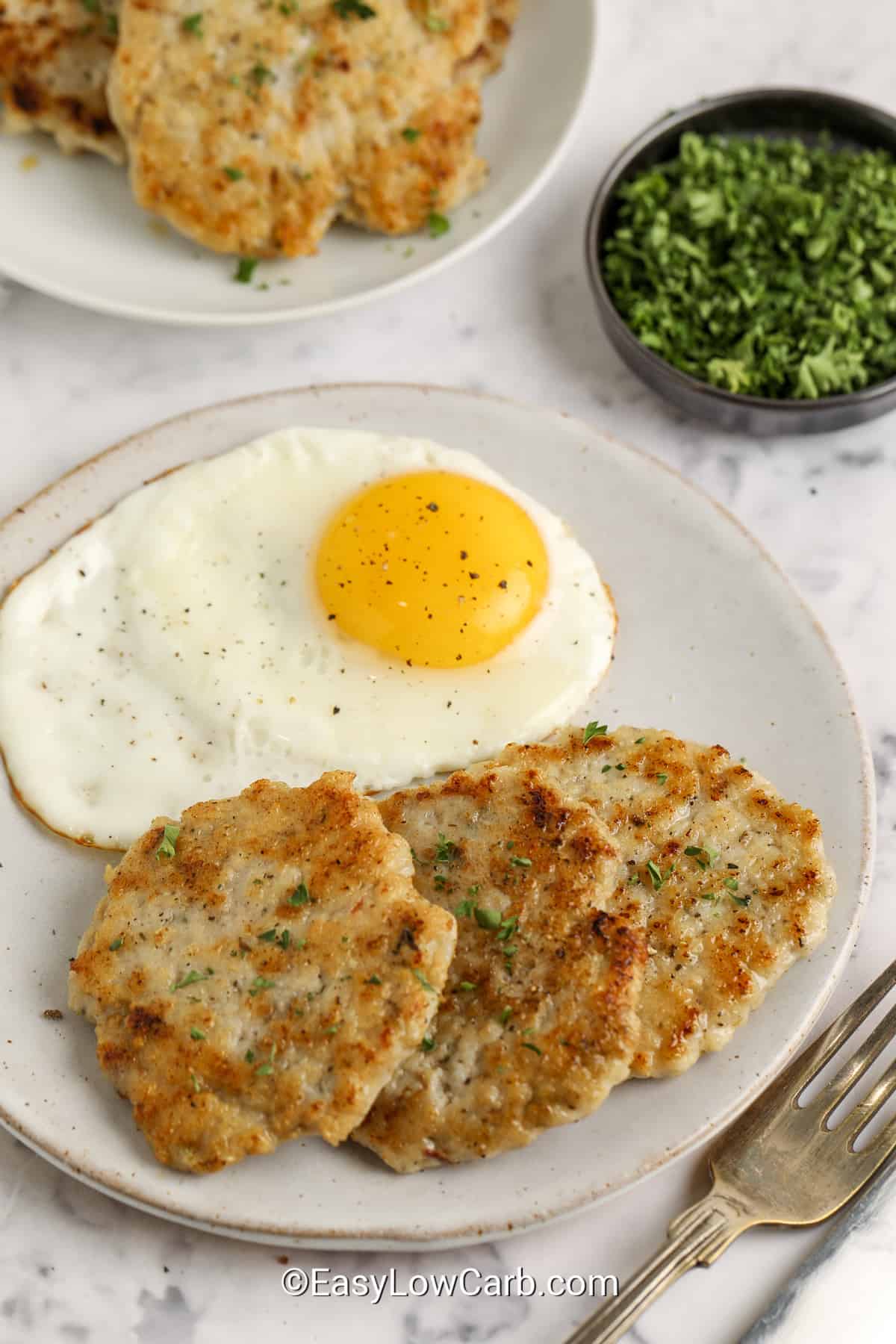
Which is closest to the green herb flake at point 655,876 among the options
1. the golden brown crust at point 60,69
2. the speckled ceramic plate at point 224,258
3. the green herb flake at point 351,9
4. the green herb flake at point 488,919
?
the green herb flake at point 488,919

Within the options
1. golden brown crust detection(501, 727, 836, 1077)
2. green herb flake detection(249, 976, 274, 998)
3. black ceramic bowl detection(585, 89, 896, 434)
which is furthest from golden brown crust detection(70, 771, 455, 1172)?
black ceramic bowl detection(585, 89, 896, 434)

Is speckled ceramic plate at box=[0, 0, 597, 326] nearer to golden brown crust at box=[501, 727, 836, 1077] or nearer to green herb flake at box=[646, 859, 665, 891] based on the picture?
golden brown crust at box=[501, 727, 836, 1077]

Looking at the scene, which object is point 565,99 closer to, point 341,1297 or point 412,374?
point 412,374

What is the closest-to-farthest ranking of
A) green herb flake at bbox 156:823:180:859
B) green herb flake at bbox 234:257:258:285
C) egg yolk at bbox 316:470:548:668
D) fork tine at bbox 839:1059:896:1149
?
1. fork tine at bbox 839:1059:896:1149
2. green herb flake at bbox 156:823:180:859
3. egg yolk at bbox 316:470:548:668
4. green herb flake at bbox 234:257:258:285

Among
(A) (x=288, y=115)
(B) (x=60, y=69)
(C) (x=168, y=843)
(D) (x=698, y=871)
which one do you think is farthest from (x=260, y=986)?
(B) (x=60, y=69)

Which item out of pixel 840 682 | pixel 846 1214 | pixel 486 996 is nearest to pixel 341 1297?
pixel 486 996

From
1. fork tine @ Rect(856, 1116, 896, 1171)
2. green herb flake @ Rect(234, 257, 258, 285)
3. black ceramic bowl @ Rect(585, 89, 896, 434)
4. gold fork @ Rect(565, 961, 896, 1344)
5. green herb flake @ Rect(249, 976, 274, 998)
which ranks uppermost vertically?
black ceramic bowl @ Rect(585, 89, 896, 434)

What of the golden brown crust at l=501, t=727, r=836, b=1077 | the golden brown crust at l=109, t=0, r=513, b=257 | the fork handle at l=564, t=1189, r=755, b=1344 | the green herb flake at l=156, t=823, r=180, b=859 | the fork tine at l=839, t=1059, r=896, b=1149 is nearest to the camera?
the fork handle at l=564, t=1189, r=755, b=1344
